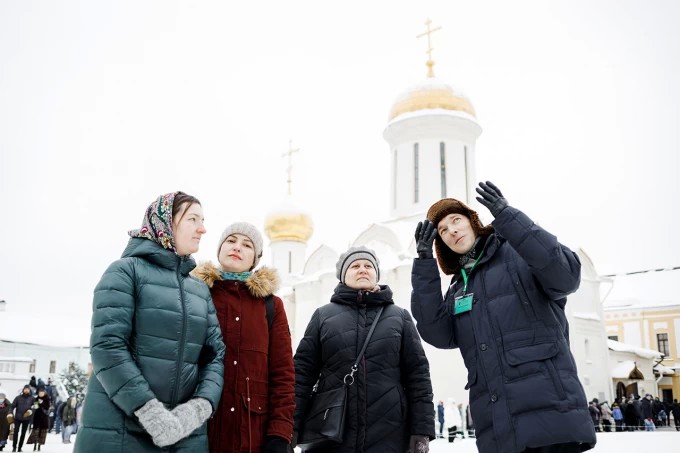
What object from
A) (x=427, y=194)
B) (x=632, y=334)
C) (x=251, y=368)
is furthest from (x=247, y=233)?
(x=632, y=334)

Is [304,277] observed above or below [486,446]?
above

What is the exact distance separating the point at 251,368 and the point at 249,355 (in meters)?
0.07

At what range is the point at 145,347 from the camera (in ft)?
8.82

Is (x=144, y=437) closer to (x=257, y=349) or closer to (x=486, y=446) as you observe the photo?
(x=257, y=349)

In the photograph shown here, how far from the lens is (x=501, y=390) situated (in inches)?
107

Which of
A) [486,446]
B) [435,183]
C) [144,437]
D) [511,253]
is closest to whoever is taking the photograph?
[144,437]

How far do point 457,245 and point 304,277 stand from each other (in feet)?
56.7

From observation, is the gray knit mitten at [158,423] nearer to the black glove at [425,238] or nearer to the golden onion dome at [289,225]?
the black glove at [425,238]

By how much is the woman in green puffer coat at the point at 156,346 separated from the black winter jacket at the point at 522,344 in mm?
1348

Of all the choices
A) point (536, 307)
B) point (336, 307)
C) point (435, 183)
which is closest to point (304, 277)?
point (435, 183)

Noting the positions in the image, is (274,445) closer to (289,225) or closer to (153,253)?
(153,253)

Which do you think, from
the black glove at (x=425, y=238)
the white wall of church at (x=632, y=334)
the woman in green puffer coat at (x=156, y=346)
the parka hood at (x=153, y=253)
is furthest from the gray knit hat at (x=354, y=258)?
the white wall of church at (x=632, y=334)

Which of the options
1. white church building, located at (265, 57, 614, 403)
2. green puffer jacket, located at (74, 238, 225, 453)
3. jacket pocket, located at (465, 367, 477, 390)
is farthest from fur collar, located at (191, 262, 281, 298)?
white church building, located at (265, 57, 614, 403)

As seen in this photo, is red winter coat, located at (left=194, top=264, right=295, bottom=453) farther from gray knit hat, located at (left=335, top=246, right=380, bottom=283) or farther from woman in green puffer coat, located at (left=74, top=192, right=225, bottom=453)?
gray knit hat, located at (left=335, top=246, right=380, bottom=283)
